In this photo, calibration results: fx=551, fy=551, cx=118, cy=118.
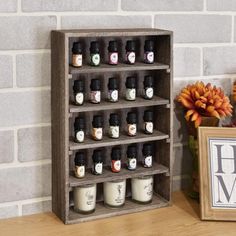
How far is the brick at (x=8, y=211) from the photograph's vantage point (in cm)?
143

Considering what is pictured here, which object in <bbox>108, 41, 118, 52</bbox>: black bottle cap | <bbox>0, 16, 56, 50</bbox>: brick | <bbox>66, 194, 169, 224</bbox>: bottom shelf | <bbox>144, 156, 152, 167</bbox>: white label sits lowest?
<bbox>66, 194, 169, 224</bbox>: bottom shelf

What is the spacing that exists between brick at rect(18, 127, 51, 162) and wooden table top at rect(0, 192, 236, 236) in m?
0.16

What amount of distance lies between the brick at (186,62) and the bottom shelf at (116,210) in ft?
1.21

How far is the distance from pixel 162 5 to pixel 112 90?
0.30 metres

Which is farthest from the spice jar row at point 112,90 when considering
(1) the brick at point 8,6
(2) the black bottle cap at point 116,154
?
(1) the brick at point 8,6

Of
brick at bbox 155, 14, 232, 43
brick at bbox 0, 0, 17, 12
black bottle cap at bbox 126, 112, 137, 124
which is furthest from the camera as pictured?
brick at bbox 155, 14, 232, 43

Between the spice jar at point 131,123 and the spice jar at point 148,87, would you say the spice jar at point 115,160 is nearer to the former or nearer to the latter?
the spice jar at point 131,123

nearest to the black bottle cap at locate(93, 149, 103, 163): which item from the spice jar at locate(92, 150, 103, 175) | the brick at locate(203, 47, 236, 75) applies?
the spice jar at locate(92, 150, 103, 175)

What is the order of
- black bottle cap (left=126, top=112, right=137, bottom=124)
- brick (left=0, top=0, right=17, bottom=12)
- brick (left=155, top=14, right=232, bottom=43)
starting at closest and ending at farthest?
brick (left=0, top=0, right=17, bottom=12) → black bottle cap (left=126, top=112, right=137, bottom=124) → brick (left=155, top=14, right=232, bottom=43)

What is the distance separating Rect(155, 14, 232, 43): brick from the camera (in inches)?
61.3

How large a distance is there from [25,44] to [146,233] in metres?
0.56

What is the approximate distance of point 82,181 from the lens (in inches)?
54.4

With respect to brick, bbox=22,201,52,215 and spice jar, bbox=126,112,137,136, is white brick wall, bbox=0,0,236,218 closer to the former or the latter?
brick, bbox=22,201,52,215

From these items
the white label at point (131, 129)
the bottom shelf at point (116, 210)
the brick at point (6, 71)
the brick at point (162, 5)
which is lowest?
the bottom shelf at point (116, 210)
